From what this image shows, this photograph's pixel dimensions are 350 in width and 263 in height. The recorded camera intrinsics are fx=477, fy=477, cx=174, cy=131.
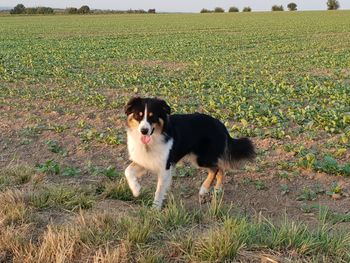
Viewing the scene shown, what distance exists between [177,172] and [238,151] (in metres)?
0.94

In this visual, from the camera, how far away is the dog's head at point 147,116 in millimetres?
5027

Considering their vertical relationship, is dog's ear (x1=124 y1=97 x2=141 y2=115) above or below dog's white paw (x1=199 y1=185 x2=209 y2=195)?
above

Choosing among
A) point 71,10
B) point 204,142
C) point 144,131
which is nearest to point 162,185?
point 144,131

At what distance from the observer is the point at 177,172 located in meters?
6.69

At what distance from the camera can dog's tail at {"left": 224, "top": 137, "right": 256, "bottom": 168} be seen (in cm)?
627

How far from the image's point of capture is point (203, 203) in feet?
18.6

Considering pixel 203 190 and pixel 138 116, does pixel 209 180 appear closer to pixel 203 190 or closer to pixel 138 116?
pixel 203 190

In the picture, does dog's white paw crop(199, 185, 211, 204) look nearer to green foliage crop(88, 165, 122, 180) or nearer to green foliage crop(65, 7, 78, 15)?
green foliage crop(88, 165, 122, 180)

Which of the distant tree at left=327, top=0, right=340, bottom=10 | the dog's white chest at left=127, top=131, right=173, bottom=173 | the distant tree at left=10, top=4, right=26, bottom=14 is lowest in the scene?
the dog's white chest at left=127, top=131, right=173, bottom=173

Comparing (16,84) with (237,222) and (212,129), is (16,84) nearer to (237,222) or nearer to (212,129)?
(212,129)

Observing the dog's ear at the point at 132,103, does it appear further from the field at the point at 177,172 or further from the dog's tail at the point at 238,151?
the dog's tail at the point at 238,151

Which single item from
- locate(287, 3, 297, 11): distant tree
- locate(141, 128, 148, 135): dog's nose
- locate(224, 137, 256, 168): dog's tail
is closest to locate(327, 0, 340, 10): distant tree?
locate(287, 3, 297, 11): distant tree

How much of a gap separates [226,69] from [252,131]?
9.69 metres

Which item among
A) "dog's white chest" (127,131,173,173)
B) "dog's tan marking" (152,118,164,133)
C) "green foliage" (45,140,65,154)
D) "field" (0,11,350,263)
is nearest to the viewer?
"field" (0,11,350,263)
